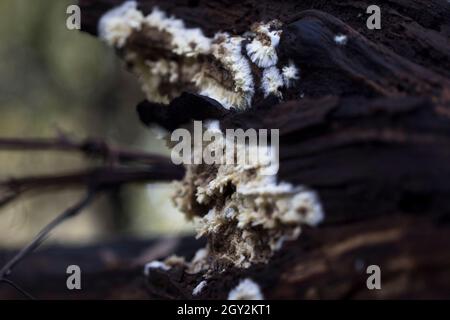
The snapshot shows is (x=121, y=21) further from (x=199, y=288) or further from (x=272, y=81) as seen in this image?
(x=199, y=288)

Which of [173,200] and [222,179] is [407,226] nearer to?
[222,179]

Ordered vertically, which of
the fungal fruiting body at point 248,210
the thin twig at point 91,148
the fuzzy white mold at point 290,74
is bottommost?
the fungal fruiting body at point 248,210

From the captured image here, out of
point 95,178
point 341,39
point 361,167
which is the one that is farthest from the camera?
point 95,178

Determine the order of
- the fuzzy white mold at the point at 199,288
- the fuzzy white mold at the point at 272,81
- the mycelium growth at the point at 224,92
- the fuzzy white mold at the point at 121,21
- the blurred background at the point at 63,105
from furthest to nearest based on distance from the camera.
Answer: the blurred background at the point at 63,105
the fuzzy white mold at the point at 121,21
the fuzzy white mold at the point at 272,81
the fuzzy white mold at the point at 199,288
the mycelium growth at the point at 224,92

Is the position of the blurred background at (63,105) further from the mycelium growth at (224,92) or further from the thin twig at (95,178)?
the mycelium growth at (224,92)

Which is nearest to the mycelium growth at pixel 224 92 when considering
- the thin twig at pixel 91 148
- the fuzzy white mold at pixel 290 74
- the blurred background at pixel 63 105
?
the fuzzy white mold at pixel 290 74

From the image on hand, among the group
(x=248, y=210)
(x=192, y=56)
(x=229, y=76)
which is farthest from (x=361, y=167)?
(x=192, y=56)

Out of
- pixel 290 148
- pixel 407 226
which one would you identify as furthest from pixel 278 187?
pixel 407 226
